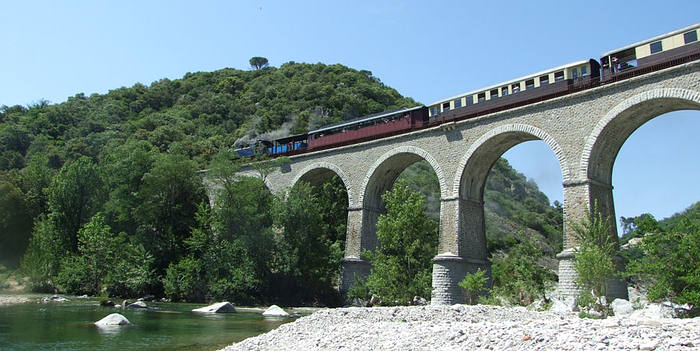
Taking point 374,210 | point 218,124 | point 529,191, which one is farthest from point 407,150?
point 529,191

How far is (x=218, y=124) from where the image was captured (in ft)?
296

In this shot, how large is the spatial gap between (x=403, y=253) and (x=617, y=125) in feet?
39.9

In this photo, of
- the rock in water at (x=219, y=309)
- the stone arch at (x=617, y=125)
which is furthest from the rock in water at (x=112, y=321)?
the stone arch at (x=617, y=125)

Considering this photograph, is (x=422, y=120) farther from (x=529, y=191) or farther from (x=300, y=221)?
(x=529, y=191)

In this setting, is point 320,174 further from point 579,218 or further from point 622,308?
point 622,308

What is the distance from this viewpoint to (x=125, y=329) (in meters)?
20.4

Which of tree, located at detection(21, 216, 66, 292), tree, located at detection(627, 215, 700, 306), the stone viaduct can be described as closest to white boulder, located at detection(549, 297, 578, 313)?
the stone viaduct

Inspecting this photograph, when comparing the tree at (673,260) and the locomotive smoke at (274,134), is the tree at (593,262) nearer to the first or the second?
the tree at (673,260)

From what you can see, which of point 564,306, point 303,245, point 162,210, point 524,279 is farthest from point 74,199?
point 564,306

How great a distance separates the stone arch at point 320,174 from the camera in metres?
37.6

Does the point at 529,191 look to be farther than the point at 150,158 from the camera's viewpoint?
Yes

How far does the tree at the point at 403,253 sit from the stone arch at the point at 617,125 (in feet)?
27.4

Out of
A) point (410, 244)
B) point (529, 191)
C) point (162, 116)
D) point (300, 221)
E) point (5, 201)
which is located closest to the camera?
point (410, 244)

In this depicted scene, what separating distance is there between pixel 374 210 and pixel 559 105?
1441cm
